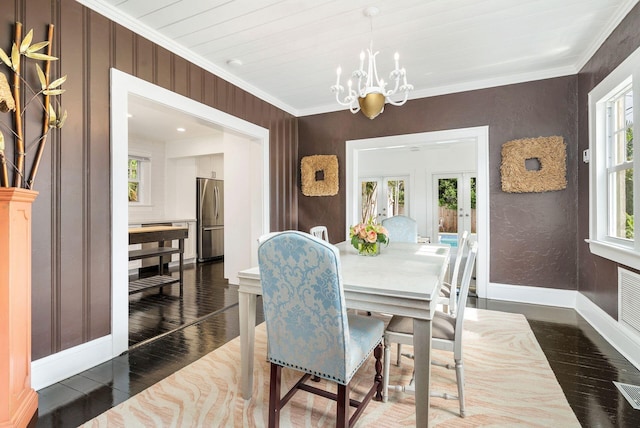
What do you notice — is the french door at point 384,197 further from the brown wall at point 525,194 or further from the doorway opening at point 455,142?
the brown wall at point 525,194

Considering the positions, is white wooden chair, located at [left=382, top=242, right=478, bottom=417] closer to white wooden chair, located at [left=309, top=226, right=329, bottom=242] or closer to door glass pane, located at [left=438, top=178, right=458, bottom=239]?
white wooden chair, located at [left=309, top=226, right=329, bottom=242]

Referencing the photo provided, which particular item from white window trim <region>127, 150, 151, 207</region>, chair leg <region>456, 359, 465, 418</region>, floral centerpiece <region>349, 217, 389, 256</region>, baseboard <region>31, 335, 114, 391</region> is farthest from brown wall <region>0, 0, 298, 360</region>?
white window trim <region>127, 150, 151, 207</region>

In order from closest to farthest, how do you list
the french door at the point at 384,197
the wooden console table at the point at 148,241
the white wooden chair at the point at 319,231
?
the white wooden chair at the point at 319,231 < the wooden console table at the point at 148,241 < the french door at the point at 384,197

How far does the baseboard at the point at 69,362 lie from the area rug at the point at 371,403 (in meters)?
0.62

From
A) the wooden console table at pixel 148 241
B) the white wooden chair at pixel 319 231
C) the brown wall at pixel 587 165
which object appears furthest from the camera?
the wooden console table at pixel 148 241

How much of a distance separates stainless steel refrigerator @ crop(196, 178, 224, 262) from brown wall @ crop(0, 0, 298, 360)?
4016 millimetres

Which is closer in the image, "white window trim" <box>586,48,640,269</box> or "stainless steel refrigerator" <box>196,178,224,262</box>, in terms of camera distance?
"white window trim" <box>586,48,640,269</box>

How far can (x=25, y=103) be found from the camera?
1.88m

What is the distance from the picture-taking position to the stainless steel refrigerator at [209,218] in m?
6.35

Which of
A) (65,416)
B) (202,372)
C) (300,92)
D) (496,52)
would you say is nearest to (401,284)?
(202,372)

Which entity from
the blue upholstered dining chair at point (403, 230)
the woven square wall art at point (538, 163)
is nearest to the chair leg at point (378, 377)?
the blue upholstered dining chair at point (403, 230)

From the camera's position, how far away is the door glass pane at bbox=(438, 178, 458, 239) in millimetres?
7609

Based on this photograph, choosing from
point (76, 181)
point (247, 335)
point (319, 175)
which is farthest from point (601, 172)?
point (76, 181)

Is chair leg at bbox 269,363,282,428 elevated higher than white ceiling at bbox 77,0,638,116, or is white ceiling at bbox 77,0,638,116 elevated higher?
white ceiling at bbox 77,0,638,116
